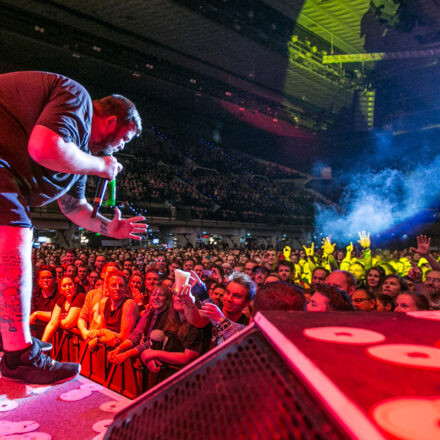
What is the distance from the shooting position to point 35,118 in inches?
50.9

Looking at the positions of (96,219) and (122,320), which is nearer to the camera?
(96,219)

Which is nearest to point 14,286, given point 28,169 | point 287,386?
point 28,169

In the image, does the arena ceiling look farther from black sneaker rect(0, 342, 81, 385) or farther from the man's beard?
black sneaker rect(0, 342, 81, 385)

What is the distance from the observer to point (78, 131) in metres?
1.32

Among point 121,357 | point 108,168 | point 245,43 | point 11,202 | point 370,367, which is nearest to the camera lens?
point 370,367

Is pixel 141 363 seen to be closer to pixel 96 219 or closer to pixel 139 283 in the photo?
pixel 96 219

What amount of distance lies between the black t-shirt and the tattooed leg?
0.57ft

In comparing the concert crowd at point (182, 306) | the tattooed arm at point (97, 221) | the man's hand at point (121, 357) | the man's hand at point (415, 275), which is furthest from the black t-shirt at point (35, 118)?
the man's hand at point (415, 275)

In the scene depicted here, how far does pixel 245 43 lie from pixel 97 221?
16.4 meters

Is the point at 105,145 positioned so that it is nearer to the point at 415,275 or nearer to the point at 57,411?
the point at 57,411

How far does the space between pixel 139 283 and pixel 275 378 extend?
15.7 ft

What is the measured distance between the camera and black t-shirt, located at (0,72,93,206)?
126cm

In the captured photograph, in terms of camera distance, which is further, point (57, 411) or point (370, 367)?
point (57, 411)

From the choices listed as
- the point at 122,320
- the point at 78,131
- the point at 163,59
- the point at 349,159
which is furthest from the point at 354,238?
the point at 78,131
